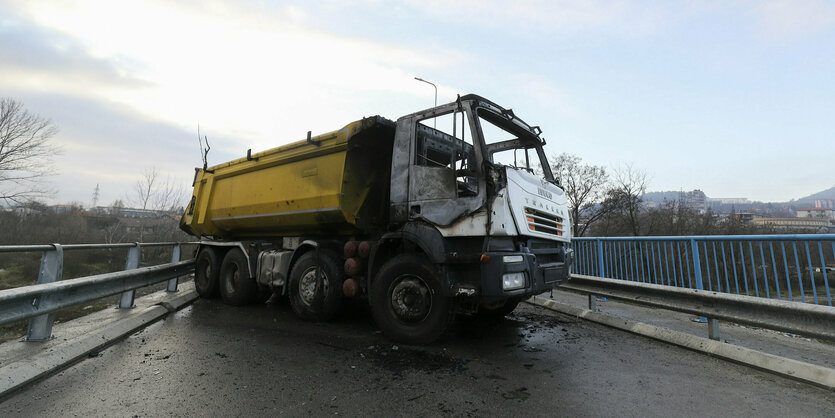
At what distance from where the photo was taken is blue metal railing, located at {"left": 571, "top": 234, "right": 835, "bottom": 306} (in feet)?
13.4

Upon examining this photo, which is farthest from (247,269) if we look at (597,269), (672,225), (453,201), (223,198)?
(672,225)

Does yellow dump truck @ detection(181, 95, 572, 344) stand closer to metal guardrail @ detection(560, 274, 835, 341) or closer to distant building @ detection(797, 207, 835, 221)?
metal guardrail @ detection(560, 274, 835, 341)

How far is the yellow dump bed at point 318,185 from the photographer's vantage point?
5.22m

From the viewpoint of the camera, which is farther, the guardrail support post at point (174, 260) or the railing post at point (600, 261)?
the guardrail support post at point (174, 260)

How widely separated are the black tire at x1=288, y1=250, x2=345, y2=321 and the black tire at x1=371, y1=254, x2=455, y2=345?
881 millimetres

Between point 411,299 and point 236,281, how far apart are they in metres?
4.56

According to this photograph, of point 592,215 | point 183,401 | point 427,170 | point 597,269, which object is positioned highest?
point 592,215

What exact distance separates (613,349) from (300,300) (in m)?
4.31

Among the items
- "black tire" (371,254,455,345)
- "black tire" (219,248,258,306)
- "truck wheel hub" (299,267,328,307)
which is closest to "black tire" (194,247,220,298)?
"black tire" (219,248,258,306)

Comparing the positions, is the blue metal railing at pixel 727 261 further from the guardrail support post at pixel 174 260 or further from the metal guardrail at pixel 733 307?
the guardrail support post at pixel 174 260


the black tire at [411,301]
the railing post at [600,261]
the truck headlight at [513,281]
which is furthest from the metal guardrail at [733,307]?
the black tire at [411,301]

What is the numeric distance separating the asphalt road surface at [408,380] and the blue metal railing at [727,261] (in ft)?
4.57

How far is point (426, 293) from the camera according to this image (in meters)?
4.24

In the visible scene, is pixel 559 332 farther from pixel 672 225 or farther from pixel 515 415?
pixel 672 225
